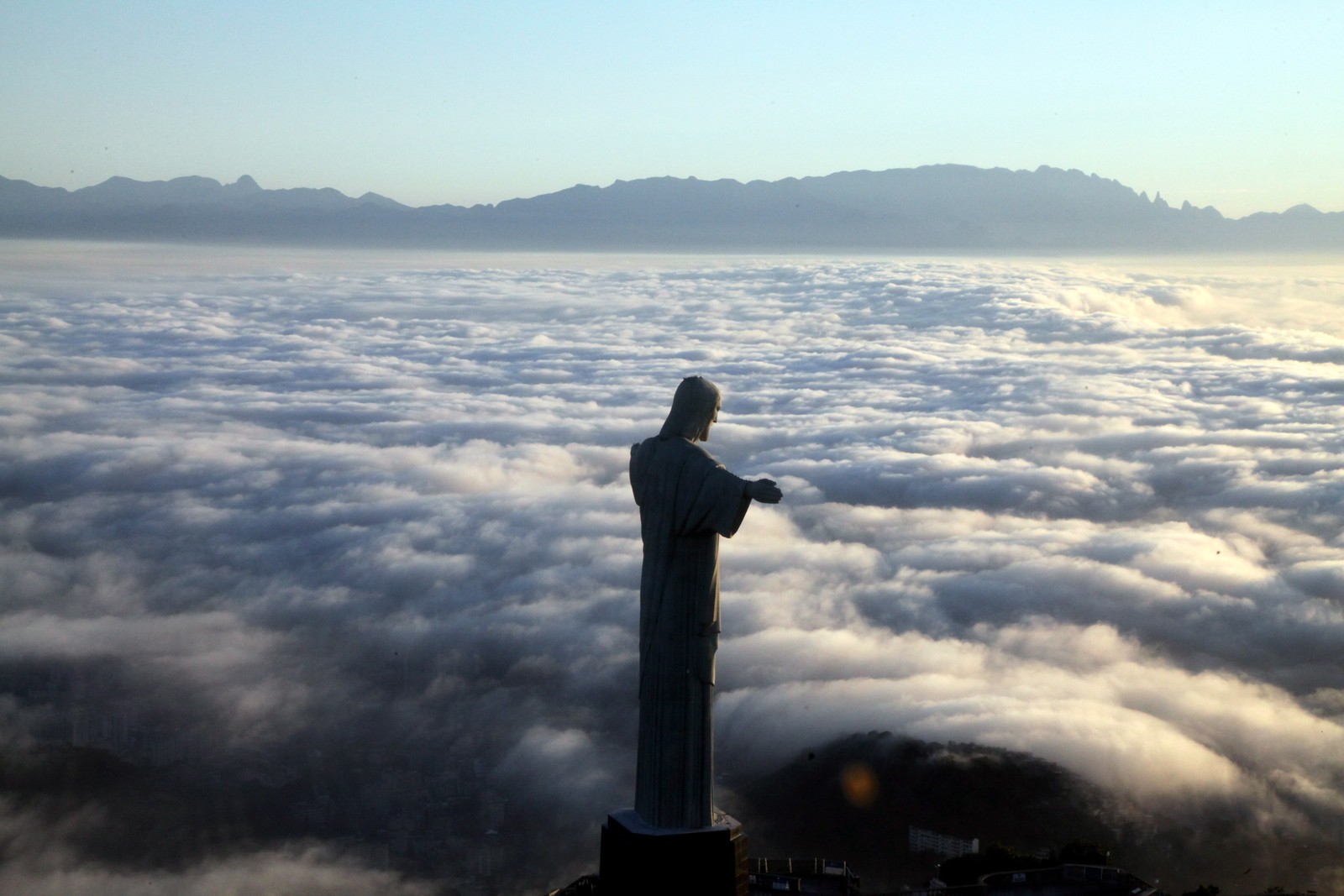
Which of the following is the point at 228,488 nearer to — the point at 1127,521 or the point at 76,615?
the point at 76,615

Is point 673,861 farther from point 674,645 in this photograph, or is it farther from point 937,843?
point 937,843

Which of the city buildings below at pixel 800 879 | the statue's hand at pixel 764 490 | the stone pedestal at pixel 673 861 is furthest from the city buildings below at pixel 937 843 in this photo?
the statue's hand at pixel 764 490

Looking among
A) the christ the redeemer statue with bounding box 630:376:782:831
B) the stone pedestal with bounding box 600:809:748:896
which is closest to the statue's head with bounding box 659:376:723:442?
the christ the redeemer statue with bounding box 630:376:782:831

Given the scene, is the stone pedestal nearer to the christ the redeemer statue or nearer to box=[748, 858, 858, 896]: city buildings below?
the christ the redeemer statue

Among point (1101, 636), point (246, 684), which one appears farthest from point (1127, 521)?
point (246, 684)

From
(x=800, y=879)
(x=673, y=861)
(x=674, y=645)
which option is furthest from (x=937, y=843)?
(x=674, y=645)

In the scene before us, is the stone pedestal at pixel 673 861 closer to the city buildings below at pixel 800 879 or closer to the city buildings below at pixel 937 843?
the city buildings below at pixel 800 879
